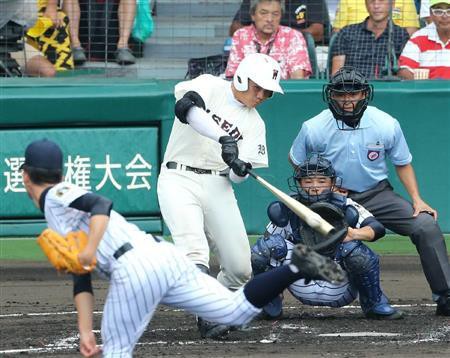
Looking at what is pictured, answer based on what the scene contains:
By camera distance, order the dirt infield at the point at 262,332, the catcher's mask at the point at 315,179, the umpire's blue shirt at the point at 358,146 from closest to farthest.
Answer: the dirt infield at the point at 262,332 → the catcher's mask at the point at 315,179 → the umpire's blue shirt at the point at 358,146

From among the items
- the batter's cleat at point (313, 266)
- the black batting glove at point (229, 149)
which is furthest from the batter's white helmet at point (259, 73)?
the batter's cleat at point (313, 266)

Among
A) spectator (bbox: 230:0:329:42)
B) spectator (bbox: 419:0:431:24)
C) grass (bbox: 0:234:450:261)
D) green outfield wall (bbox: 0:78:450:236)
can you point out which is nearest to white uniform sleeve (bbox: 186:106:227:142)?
green outfield wall (bbox: 0:78:450:236)

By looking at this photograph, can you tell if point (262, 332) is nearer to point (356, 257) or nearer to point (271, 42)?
point (356, 257)

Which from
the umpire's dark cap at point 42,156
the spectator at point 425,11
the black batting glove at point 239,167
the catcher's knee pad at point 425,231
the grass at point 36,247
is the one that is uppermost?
the spectator at point 425,11

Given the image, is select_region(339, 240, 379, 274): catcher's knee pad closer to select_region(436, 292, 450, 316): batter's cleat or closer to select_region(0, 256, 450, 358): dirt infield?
select_region(0, 256, 450, 358): dirt infield

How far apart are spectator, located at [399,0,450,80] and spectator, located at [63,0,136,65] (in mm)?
2303

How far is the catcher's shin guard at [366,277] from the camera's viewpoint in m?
7.21

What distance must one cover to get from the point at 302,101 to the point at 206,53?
3.62 ft

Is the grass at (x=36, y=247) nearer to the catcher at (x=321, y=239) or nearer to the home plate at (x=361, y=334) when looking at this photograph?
the catcher at (x=321, y=239)

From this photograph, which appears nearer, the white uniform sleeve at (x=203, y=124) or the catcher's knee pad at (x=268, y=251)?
the white uniform sleeve at (x=203, y=124)

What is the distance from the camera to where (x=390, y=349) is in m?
6.48

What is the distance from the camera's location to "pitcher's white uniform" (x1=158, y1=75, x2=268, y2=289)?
7046 millimetres

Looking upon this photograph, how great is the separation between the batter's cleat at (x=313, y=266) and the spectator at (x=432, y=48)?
4940 mm

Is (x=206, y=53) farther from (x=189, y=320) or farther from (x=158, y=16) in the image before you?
(x=189, y=320)
